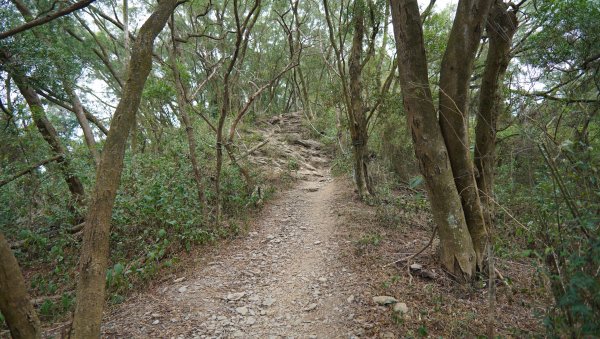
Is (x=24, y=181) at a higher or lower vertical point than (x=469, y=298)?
higher

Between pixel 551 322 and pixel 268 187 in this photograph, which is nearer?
pixel 551 322

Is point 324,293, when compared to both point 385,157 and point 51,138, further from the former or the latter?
point 385,157

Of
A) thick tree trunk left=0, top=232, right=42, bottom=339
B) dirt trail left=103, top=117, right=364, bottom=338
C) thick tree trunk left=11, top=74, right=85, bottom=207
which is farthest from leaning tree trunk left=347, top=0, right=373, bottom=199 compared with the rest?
thick tree trunk left=0, top=232, right=42, bottom=339

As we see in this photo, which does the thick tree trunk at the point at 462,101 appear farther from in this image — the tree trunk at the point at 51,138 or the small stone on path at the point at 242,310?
the tree trunk at the point at 51,138

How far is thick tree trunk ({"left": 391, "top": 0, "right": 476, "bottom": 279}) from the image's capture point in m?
3.78

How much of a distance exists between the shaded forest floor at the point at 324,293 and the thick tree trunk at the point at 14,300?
184 centimetres

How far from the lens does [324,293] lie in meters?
4.19

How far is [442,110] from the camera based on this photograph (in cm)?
401

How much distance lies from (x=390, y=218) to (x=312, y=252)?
2114 mm

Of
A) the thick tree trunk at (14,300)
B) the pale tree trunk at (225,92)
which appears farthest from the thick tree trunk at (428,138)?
the thick tree trunk at (14,300)

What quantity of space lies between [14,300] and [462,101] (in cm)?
485

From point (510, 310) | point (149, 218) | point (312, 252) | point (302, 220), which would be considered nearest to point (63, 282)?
point (149, 218)

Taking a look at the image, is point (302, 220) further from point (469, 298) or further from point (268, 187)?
point (469, 298)

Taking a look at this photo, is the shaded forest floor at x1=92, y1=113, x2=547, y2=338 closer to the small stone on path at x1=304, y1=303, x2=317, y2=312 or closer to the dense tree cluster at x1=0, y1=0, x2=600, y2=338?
the small stone on path at x1=304, y1=303, x2=317, y2=312
